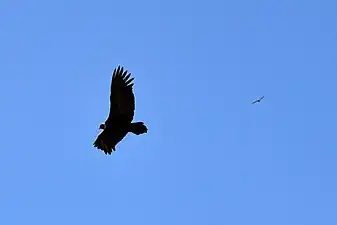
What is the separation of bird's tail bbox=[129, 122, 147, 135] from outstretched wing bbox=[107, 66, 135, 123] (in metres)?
0.50

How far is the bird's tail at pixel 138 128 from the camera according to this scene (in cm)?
8218

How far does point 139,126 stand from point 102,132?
2.34 metres

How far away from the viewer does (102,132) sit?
83.9 metres

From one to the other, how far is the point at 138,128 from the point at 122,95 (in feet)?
5.29

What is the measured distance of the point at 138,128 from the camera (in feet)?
270

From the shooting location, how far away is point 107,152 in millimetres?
84438

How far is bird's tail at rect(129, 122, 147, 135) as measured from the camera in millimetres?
82175

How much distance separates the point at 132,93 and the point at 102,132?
252 centimetres

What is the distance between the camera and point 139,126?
270 ft

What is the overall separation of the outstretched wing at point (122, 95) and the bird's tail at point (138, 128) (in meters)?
0.50

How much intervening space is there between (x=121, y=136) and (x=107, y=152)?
46.7 inches

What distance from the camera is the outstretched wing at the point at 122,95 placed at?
82500 mm

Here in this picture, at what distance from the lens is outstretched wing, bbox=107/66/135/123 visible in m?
82.5

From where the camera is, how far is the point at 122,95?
82.6m
